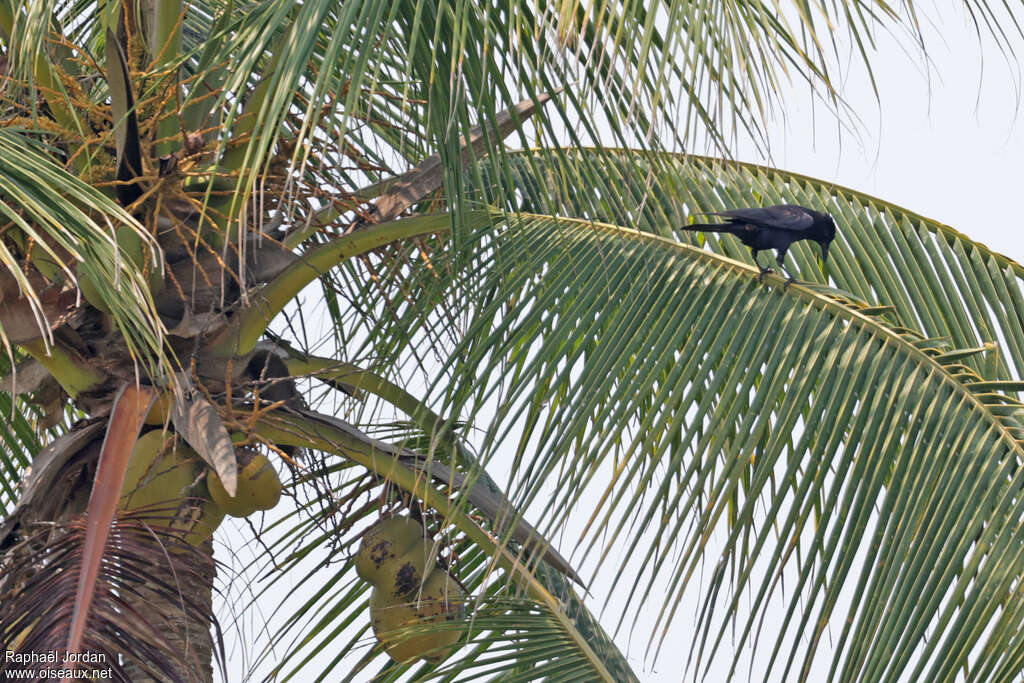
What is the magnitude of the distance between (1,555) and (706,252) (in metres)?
1.70

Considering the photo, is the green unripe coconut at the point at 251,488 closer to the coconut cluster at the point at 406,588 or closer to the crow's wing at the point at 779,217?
the coconut cluster at the point at 406,588

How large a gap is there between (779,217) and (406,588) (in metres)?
1.28

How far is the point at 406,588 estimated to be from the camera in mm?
2812

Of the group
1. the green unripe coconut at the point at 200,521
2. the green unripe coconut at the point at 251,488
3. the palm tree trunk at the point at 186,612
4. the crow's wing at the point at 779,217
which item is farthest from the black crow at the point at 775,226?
the palm tree trunk at the point at 186,612

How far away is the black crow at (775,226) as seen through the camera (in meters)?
3.08

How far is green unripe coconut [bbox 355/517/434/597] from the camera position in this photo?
2.79 meters

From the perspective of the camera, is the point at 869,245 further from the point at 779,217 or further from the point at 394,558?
the point at 394,558

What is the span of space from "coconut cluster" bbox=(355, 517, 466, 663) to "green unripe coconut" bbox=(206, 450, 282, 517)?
33 cm

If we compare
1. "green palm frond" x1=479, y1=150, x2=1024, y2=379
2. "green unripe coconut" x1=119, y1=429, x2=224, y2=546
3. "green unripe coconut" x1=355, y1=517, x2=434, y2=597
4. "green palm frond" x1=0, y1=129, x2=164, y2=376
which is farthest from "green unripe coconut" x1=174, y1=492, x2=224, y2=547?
"green palm frond" x1=479, y1=150, x2=1024, y2=379

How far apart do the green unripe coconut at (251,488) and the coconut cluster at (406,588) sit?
329 millimetres

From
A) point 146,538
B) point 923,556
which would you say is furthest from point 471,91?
point 923,556

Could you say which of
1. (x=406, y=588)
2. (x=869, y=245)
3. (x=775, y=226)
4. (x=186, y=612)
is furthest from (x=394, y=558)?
(x=869, y=245)

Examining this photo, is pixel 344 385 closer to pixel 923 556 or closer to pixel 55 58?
pixel 55 58

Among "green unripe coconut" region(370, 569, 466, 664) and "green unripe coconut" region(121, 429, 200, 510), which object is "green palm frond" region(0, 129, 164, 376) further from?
"green unripe coconut" region(370, 569, 466, 664)
